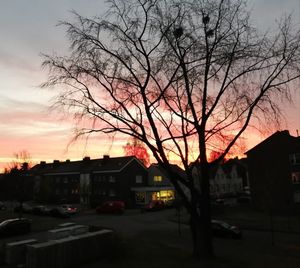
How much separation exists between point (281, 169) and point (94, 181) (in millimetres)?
35275

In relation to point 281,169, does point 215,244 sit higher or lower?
lower

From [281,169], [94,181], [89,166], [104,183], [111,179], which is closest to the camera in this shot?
[281,169]

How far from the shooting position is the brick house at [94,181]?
6681 centimetres

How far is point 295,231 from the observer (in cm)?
3441

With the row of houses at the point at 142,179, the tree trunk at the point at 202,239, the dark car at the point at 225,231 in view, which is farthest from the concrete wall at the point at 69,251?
the row of houses at the point at 142,179

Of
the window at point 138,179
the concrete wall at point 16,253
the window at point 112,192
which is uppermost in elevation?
the window at point 138,179

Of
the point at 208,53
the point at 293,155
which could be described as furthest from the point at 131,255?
the point at 293,155

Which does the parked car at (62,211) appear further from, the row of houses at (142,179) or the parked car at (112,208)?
the row of houses at (142,179)

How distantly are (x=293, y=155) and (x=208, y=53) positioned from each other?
122 ft

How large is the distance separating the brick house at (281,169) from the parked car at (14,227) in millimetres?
29177

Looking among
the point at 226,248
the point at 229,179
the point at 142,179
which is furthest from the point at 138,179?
the point at 226,248

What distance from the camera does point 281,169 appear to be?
165 ft

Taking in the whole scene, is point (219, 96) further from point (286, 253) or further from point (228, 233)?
point (228, 233)

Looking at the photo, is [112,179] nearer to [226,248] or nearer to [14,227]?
[14,227]
